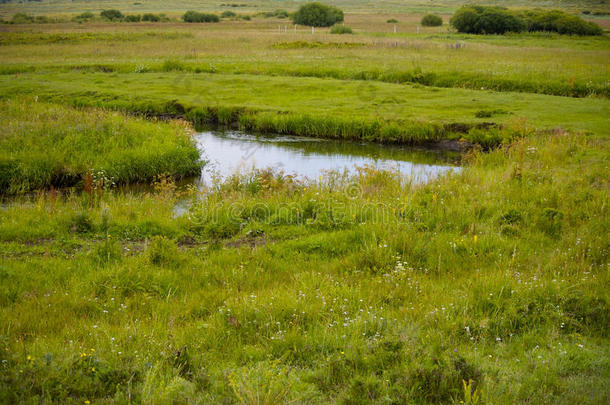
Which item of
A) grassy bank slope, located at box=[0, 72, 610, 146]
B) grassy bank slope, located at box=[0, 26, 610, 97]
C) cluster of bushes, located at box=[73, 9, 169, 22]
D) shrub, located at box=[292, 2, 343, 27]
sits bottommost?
grassy bank slope, located at box=[0, 72, 610, 146]

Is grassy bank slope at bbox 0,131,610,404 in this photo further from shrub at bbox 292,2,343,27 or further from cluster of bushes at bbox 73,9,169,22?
cluster of bushes at bbox 73,9,169,22

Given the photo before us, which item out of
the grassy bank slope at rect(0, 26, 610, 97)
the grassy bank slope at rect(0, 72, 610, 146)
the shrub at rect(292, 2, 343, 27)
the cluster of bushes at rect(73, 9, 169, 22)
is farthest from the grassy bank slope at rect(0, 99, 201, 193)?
the cluster of bushes at rect(73, 9, 169, 22)

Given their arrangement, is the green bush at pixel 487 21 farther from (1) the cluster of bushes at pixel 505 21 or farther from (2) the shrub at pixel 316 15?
(2) the shrub at pixel 316 15

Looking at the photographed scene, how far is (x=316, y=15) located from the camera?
94.4 meters

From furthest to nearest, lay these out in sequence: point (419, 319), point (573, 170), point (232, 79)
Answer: point (232, 79)
point (573, 170)
point (419, 319)

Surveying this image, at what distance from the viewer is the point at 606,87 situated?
1153 inches

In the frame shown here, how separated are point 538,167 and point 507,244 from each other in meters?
6.78

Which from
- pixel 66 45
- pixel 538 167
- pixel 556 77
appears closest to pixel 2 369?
pixel 538 167

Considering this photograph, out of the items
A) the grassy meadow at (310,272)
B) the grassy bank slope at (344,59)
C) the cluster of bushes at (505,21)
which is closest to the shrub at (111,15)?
the grassy bank slope at (344,59)

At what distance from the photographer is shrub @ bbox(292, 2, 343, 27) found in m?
94.4

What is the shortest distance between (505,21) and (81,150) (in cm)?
7321

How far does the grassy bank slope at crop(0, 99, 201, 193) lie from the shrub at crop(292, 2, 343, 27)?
7870cm

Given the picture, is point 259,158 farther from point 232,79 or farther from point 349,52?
point 349,52

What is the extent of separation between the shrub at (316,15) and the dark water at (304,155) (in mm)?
74981
